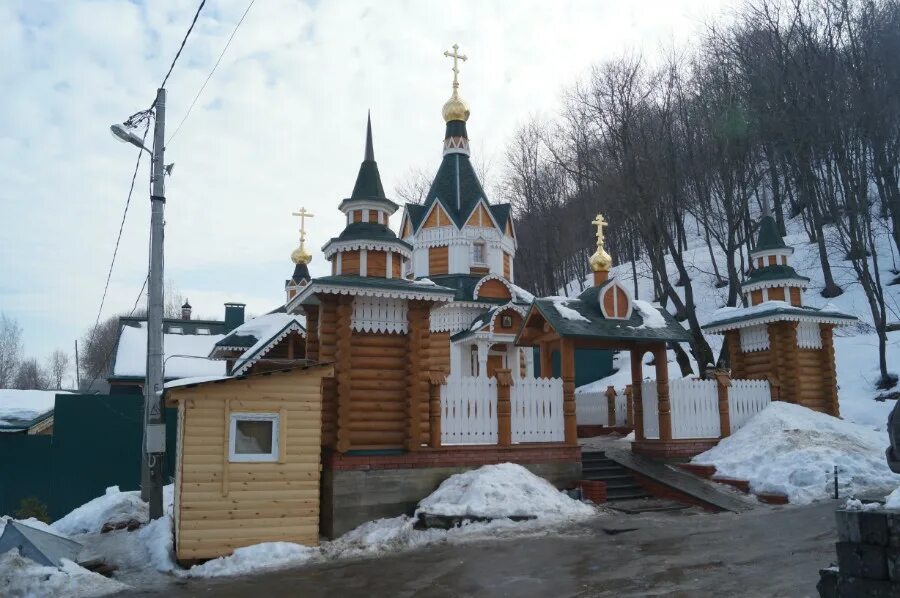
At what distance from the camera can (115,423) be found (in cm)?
1870

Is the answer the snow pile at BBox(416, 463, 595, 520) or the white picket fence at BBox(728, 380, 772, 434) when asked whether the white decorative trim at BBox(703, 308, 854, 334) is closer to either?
the white picket fence at BBox(728, 380, 772, 434)

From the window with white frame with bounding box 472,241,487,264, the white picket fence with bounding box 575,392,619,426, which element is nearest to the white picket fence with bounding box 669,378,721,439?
the white picket fence with bounding box 575,392,619,426

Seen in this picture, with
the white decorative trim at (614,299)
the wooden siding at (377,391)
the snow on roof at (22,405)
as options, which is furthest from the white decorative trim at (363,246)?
the snow on roof at (22,405)

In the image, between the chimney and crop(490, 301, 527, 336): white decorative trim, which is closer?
crop(490, 301, 527, 336): white decorative trim

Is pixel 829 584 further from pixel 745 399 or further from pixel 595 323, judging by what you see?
pixel 745 399

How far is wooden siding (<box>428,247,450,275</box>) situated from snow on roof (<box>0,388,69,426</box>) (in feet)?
44.2

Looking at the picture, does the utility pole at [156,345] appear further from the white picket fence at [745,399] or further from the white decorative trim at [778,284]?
the white decorative trim at [778,284]

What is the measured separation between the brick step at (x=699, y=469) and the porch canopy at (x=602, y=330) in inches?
31.6

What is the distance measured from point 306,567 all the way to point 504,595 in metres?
3.43

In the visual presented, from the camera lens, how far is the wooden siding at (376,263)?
45.6 feet

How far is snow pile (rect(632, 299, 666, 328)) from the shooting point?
15398mm

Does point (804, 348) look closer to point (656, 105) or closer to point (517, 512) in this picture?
point (517, 512)

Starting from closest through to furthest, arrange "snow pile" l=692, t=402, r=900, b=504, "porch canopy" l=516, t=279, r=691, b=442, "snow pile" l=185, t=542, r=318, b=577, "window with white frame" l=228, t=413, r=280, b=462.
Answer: "snow pile" l=185, t=542, r=318, b=577
"window with white frame" l=228, t=413, r=280, b=462
"snow pile" l=692, t=402, r=900, b=504
"porch canopy" l=516, t=279, r=691, b=442

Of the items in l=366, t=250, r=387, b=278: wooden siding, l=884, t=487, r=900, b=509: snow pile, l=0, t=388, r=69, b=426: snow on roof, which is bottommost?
l=884, t=487, r=900, b=509: snow pile
